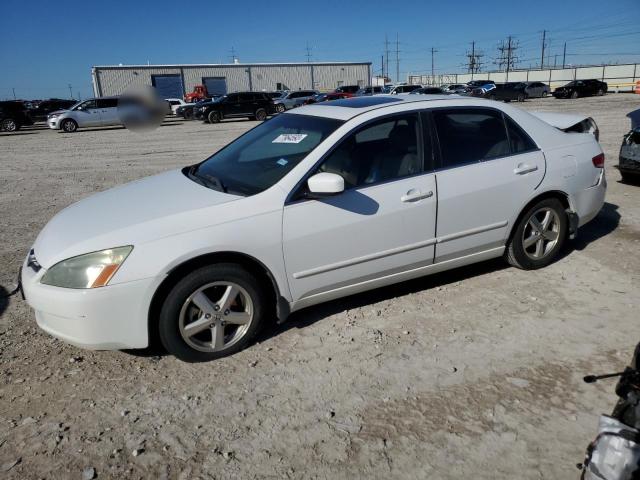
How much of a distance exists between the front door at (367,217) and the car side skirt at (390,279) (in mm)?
40

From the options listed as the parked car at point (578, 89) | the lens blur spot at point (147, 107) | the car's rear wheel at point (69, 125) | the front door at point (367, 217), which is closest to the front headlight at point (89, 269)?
the front door at point (367, 217)

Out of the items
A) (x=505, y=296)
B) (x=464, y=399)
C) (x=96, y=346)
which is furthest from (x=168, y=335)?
(x=505, y=296)

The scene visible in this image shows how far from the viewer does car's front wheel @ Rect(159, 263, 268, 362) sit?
10.1ft

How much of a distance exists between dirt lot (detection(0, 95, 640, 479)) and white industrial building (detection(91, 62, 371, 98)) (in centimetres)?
4863

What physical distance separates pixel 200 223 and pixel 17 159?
13.6 meters

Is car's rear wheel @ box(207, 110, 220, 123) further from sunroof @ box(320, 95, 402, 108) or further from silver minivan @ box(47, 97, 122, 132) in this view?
sunroof @ box(320, 95, 402, 108)

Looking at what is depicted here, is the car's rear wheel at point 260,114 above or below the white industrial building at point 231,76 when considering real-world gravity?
below

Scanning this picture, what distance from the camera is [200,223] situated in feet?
10.2

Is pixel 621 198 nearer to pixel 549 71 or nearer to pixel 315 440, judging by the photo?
pixel 315 440

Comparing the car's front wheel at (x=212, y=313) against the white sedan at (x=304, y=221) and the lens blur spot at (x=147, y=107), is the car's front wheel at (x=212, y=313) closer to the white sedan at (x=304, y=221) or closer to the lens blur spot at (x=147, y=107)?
the white sedan at (x=304, y=221)

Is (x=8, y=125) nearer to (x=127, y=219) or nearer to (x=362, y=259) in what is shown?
(x=127, y=219)

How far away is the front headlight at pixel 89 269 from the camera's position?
114 inches

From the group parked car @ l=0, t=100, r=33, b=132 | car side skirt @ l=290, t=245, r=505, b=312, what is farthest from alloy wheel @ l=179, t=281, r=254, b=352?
parked car @ l=0, t=100, r=33, b=132

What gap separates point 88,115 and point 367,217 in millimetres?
25311
